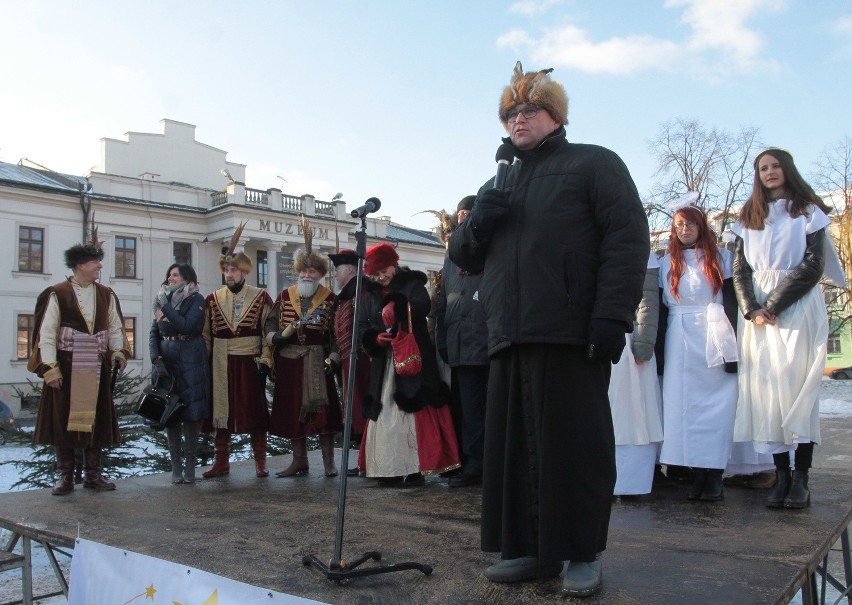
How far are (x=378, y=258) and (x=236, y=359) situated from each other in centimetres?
146

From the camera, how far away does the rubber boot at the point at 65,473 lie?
5.30m

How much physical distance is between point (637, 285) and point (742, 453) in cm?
262

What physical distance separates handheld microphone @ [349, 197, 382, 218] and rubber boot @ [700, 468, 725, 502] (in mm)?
2522

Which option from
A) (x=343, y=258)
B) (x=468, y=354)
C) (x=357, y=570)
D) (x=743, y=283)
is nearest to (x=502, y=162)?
(x=357, y=570)

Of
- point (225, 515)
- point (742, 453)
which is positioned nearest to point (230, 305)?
point (225, 515)

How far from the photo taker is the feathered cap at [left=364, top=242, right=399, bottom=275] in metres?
5.65

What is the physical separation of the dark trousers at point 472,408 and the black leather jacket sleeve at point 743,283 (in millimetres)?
1734

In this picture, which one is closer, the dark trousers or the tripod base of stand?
the tripod base of stand

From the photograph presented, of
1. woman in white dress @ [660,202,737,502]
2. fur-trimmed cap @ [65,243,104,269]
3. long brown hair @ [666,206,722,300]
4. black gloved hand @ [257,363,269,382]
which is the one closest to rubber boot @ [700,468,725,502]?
woman in white dress @ [660,202,737,502]

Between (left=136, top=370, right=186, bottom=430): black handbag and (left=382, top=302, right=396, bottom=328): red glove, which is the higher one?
(left=382, top=302, right=396, bottom=328): red glove

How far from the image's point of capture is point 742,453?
4.78m

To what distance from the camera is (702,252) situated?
462 centimetres

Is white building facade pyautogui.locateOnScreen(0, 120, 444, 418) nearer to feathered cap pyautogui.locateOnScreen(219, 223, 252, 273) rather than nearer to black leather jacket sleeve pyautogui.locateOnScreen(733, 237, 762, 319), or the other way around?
feathered cap pyautogui.locateOnScreen(219, 223, 252, 273)

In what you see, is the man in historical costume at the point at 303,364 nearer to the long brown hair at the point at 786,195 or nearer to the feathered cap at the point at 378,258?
the feathered cap at the point at 378,258
